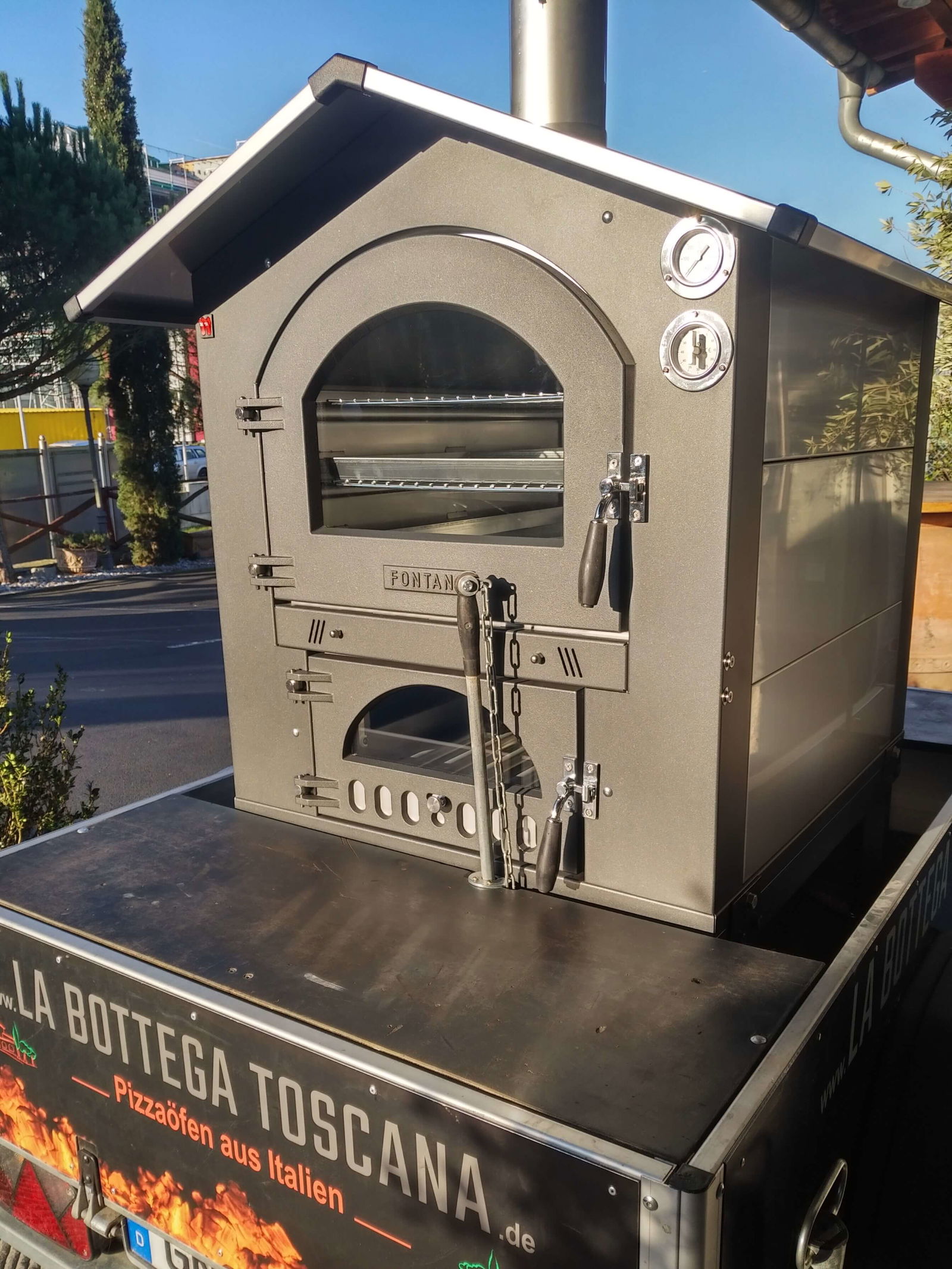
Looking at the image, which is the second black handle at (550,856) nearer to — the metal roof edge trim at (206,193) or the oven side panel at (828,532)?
the oven side panel at (828,532)

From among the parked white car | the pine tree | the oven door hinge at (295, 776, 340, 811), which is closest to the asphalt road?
the pine tree

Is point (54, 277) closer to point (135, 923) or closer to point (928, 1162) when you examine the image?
point (135, 923)

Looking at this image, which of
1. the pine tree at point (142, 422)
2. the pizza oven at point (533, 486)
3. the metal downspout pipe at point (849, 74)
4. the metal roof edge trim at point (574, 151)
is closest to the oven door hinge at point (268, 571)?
the pizza oven at point (533, 486)

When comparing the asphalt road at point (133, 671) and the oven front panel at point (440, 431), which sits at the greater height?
the oven front panel at point (440, 431)

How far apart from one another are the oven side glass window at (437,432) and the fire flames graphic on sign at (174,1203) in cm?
134

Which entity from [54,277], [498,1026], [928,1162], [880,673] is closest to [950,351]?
[880,673]

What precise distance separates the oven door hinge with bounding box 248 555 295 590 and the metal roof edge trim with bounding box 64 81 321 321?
28.7 inches

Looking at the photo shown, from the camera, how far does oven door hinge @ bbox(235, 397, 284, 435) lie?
233 centimetres

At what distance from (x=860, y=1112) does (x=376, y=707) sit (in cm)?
136

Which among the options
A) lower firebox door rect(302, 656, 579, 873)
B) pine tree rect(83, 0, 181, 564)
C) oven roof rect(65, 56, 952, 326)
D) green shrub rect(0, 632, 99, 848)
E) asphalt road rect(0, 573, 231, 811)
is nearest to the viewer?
oven roof rect(65, 56, 952, 326)

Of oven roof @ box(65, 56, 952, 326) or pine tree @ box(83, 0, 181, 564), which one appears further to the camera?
pine tree @ box(83, 0, 181, 564)

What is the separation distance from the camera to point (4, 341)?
1353 centimetres

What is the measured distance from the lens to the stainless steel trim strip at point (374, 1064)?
130 centimetres

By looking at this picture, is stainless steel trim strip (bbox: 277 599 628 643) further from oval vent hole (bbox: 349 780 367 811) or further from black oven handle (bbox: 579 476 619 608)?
oval vent hole (bbox: 349 780 367 811)
